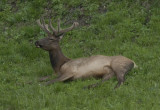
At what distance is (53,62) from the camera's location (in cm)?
1081

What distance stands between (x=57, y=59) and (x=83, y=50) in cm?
154

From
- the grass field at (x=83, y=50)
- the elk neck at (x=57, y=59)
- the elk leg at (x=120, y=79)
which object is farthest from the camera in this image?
the elk neck at (x=57, y=59)

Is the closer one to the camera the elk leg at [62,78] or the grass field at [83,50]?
the grass field at [83,50]

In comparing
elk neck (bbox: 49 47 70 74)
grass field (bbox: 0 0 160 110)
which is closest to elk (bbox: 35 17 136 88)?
elk neck (bbox: 49 47 70 74)

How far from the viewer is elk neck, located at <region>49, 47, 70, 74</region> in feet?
34.9

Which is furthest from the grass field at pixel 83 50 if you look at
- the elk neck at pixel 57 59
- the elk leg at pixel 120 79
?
the elk neck at pixel 57 59

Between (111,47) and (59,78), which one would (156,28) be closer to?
(111,47)

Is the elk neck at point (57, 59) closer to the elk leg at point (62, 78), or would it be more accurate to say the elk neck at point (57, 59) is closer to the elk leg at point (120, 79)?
the elk leg at point (62, 78)

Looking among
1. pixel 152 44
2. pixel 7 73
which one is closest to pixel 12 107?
pixel 7 73

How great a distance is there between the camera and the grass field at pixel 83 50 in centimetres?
809

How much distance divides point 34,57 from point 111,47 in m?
2.23

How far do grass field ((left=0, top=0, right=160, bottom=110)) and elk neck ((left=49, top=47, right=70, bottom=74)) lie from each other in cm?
22

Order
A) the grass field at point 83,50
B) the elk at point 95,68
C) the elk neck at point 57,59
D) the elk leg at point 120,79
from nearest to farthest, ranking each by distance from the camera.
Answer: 1. the grass field at point 83,50
2. the elk leg at point 120,79
3. the elk at point 95,68
4. the elk neck at point 57,59

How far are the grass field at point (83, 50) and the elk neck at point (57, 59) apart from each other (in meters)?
0.22
